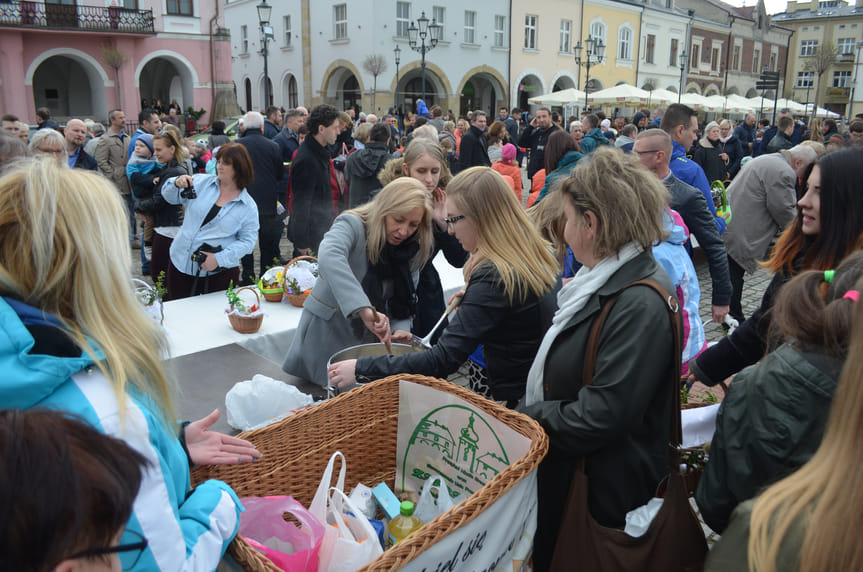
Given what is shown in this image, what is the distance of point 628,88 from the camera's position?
22.8 m

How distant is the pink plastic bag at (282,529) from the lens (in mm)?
1391

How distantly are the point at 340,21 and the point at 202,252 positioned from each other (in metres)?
27.4

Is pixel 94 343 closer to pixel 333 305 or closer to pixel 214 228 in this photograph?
pixel 333 305

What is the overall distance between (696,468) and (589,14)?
36.4 metres

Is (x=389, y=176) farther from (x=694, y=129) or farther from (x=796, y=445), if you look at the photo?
(x=796, y=445)

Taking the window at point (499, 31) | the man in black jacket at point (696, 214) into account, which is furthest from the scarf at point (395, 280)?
the window at point (499, 31)

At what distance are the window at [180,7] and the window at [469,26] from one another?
12256 mm

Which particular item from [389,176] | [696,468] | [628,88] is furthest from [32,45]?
[696,468]

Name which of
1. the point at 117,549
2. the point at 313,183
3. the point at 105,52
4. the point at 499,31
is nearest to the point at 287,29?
the point at 105,52

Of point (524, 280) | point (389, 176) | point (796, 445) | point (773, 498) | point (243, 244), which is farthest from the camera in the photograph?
point (389, 176)

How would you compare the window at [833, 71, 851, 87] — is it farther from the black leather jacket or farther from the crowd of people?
the black leather jacket

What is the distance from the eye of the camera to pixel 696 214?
4172 millimetres

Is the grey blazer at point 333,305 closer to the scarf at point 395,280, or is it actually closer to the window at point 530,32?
the scarf at point 395,280

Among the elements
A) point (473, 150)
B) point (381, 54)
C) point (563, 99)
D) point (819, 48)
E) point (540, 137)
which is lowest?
point (473, 150)
